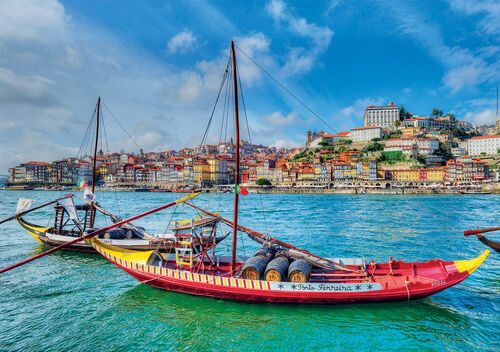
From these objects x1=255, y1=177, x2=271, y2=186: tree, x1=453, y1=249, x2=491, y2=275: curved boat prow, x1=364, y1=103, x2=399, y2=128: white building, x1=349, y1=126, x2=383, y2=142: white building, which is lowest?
x1=453, y1=249, x2=491, y2=275: curved boat prow

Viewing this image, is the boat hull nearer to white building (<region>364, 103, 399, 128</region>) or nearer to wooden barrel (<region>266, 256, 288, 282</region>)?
wooden barrel (<region>266, 256, 288, 282</region>)

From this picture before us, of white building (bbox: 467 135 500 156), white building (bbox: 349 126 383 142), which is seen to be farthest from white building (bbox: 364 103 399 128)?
white building (bbox: 467 135 500 156)

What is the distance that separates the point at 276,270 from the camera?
9633 millimetres

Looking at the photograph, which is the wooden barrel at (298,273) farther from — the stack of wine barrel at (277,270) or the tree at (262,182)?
the tree at (262,182)

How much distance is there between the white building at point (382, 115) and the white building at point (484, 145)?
26.5m

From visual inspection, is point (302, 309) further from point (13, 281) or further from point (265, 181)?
point (265, 181)

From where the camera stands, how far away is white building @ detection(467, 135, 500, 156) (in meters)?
103

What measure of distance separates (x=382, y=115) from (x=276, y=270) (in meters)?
130

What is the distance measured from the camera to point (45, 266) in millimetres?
14633


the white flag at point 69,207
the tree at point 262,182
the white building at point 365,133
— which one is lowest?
the white flag at point 69,207

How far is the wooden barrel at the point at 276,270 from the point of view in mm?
9602

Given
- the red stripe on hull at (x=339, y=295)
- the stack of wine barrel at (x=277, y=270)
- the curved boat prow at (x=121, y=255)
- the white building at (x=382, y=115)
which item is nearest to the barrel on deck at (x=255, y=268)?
the stack of wine barrel at (x=277, y=270)

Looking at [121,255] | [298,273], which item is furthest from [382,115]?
[121,255]

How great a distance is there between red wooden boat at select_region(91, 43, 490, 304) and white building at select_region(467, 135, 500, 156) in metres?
115
